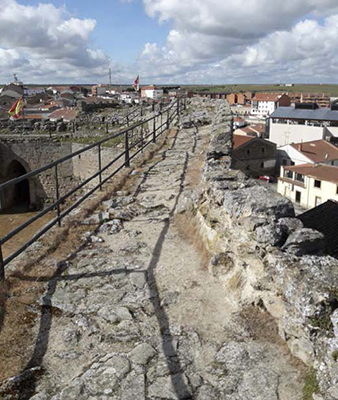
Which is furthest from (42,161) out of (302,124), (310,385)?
(302,124)

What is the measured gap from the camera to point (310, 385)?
2346 millimetres

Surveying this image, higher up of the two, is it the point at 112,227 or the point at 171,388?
the point at 112,227

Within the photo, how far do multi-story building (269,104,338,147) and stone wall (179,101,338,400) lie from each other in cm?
4636

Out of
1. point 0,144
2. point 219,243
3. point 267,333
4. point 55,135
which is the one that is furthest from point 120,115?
point 267,333

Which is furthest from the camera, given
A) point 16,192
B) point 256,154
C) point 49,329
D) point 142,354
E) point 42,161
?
point 256,154

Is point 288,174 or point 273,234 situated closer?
point 273,234

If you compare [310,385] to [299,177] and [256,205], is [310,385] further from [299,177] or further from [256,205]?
[299,177]

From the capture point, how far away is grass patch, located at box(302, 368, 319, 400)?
7.45ft

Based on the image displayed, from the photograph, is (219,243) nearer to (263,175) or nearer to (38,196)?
(38,196)

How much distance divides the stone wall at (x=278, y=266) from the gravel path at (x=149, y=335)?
0.19 meters

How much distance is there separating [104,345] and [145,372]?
1.54 feet

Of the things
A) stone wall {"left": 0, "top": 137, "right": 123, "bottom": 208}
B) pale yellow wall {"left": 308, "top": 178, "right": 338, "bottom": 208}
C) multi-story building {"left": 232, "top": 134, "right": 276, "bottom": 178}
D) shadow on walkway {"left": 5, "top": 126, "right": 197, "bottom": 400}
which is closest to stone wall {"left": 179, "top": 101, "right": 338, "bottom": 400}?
shadow on walkway {"left": 5, "top": 126, "right": 197, "bottom": 400}

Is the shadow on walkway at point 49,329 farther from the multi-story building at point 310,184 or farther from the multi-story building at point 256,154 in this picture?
the multi-story building at point 256,154

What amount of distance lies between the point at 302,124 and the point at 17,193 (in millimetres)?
39790
